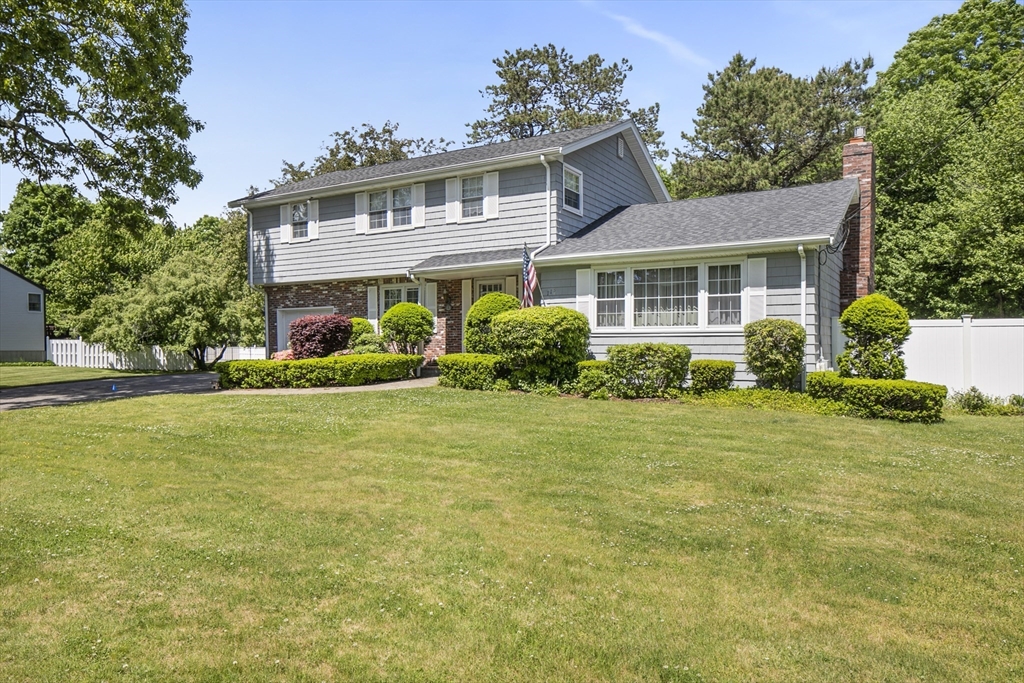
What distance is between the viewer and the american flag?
627 inches

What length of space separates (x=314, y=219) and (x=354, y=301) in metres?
3.06

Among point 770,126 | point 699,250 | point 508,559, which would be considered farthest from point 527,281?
point 770,126

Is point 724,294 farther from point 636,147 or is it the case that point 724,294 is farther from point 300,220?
point 300,220

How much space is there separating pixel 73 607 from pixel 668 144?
37.9 meters

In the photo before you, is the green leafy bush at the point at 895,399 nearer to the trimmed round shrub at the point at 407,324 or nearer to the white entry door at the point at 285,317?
the trimmed round shrub at the point at 407,324

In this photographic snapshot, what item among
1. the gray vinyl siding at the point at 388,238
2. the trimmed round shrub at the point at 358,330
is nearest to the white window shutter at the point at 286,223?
the gray vinyl siding at the point at 388,238

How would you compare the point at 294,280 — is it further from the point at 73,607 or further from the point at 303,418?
the point at 73,607

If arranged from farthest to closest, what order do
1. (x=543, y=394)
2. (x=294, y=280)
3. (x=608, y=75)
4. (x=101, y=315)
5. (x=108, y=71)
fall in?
(x=608, y=75) → (x=101, y=315) → (x=294, y=280) → (x=108, y=71) → (x=543, y=394)

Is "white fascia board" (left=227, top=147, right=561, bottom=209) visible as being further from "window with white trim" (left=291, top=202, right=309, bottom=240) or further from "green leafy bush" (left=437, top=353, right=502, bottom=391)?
"green leafy bush" (left=437, top=353, right=502, bottom=391)

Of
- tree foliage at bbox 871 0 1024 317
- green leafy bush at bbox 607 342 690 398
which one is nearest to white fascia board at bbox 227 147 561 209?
green leafy bush at bbox 607 342 690 398

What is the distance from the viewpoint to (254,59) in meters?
14.3

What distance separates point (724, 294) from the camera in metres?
14.5

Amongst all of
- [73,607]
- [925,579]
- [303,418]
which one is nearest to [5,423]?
[303,418]

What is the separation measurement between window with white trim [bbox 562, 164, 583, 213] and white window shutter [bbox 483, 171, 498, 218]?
1.90 metres
